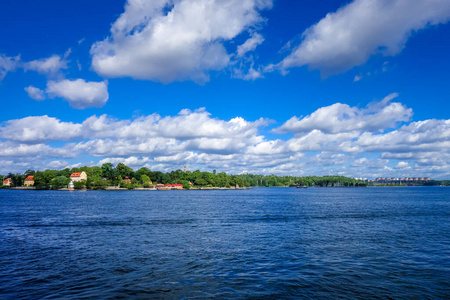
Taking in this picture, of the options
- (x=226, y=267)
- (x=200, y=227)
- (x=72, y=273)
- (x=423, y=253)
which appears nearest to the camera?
(x=72, y=273)

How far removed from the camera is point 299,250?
2861 centimetres

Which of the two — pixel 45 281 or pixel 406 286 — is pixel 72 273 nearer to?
pixel 45 281

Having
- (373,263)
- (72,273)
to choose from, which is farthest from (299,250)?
(72,273)

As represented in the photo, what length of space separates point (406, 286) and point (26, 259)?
28037mm

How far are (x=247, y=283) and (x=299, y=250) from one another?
36.3 feet

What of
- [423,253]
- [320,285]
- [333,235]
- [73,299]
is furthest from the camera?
[333,235]

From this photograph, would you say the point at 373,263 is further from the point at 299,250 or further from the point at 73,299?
the point at 73,299

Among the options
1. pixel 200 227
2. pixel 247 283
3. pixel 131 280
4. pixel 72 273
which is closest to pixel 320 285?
pixel 247 283

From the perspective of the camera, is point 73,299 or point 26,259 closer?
point 73,299

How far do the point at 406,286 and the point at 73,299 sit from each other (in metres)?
19.7

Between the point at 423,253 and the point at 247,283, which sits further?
the point at 423,253

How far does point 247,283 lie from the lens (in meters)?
19.1

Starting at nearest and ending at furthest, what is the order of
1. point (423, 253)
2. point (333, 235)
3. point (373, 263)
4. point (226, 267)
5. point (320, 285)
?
point (320, 285) < point (226, 267) < point (373, 263) < point (423, 253) < point (333, 235)

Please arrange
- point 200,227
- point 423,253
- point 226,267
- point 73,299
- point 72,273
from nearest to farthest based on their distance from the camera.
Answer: point 73,299 → point 72,273 → point 226,267 → point 423,253 → point 200,227
